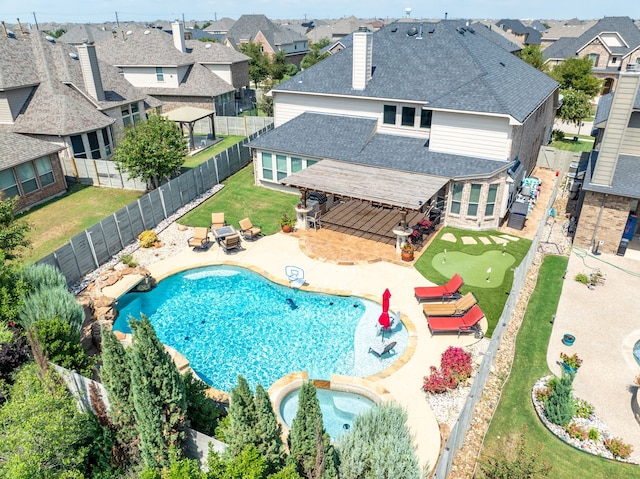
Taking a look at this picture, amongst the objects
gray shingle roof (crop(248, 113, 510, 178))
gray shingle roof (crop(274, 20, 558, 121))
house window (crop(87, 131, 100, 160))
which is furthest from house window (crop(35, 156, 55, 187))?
gray shingle roof (crop(274, 20, 558, 121))

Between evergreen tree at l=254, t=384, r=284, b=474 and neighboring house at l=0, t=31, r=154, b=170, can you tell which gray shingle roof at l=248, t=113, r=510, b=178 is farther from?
evergreen tree at l=254, t=384, r=284, b=474

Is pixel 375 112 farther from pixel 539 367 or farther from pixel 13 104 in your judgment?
pixel 13 104

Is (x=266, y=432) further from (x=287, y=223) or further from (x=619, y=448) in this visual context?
(x=287, y=223)

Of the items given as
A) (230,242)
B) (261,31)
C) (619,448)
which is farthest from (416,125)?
(261,31)

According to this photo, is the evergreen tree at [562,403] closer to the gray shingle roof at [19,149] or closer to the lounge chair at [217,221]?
the lounge chair at [217,221]

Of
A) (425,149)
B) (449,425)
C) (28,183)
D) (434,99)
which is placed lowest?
(449,425)

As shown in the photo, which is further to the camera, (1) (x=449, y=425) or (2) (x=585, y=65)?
(2) (x=585, y=65)

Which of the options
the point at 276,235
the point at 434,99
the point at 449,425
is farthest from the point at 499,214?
the point at 449,425
